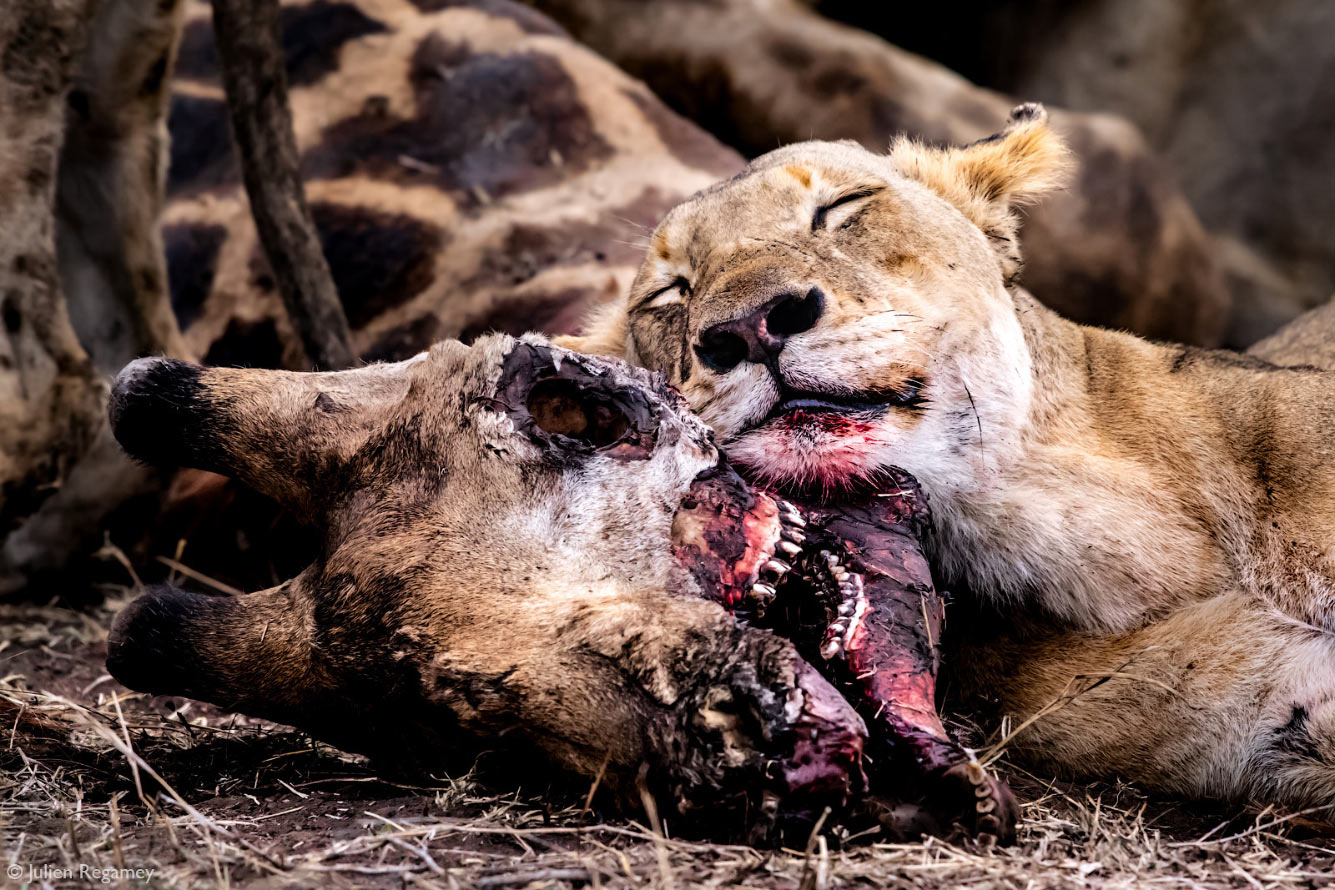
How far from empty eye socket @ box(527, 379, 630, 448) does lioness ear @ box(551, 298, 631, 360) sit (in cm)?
90

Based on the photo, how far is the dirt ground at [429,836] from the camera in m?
1.83

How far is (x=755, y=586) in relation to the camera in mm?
2160

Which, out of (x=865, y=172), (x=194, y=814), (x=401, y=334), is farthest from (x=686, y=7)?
(x=194, y=814)

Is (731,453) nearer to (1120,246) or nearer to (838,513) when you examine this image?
(838,513)

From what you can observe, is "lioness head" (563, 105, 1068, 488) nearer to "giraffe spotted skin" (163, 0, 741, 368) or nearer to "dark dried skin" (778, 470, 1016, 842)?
"dark dried skin" (778, 470, 1016, 842)

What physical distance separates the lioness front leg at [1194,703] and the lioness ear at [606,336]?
4.54 feet

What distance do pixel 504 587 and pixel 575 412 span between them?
0.42 metres

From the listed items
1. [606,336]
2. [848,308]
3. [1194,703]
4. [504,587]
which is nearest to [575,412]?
[504,587]

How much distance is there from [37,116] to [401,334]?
1680 millimetres

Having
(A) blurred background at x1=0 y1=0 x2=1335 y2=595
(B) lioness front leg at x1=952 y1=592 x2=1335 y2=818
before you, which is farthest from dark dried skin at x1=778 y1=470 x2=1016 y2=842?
(A) blurred background at x1=0 y1=0 x2=1335 y2=595

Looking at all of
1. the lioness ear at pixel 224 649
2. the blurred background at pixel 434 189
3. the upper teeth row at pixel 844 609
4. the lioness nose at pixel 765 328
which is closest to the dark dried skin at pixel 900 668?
the upper teeth row at pixel 844 609

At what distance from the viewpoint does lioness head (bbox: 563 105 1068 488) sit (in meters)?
2.54

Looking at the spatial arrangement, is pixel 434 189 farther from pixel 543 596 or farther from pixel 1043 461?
pixel 543 596

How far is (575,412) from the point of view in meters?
2.41
